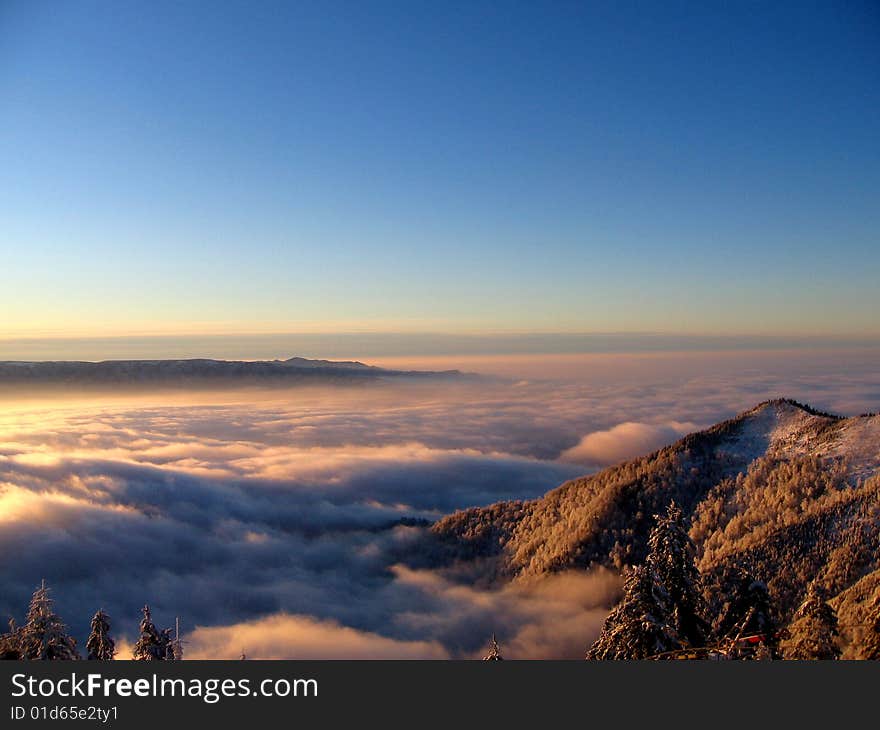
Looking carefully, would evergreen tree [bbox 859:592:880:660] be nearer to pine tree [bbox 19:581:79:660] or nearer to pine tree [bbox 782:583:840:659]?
pine tree [bbox 782:583:840:659]

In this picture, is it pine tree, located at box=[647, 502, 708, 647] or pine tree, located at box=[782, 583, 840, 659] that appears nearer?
pine tree, located at box=[782, 583, 840, 659]

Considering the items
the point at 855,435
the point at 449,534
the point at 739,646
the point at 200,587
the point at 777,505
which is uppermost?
the point at 739,646

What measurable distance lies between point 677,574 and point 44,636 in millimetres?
34031

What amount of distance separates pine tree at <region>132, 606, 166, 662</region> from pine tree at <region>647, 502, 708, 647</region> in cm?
2987

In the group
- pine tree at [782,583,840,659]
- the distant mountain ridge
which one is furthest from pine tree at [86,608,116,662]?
the distant mountain ridge

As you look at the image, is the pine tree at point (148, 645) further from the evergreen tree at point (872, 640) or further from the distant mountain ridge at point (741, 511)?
the distant mountain ridge at point (741, 511)

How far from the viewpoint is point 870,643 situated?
21.1 meters

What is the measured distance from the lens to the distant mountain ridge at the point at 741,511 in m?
75.9

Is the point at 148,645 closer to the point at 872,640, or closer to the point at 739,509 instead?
the point at 872,640

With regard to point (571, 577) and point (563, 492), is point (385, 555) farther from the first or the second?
point (571, 577)

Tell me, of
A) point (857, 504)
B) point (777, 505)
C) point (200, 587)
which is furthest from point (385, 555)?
point (857, 504)

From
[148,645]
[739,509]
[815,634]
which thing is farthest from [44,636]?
[739,509]

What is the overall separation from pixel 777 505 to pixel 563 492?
54870 millimetres

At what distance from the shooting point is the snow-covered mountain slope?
254ft
